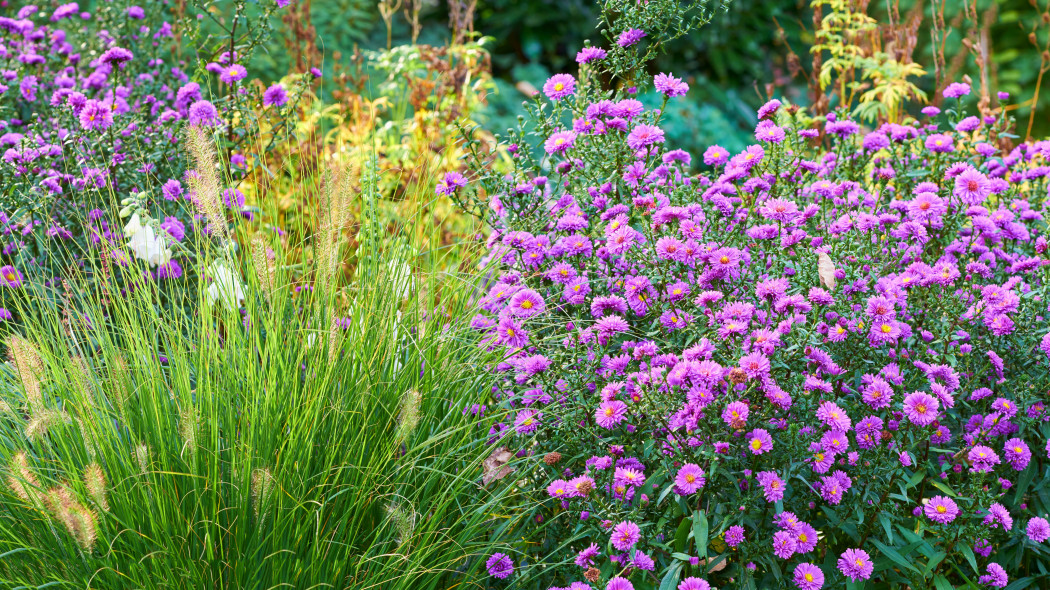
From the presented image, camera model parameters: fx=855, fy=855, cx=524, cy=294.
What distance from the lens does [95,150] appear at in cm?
346

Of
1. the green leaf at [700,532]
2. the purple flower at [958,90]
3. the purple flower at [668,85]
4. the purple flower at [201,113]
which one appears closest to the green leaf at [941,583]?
the green leaf at [700,532]

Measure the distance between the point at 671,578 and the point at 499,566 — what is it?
0.42 metres

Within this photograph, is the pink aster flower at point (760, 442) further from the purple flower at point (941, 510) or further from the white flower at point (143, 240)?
the white flower at point (143, 240)

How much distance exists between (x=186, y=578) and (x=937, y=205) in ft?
7.64

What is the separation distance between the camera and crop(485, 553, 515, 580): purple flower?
6.90 feet

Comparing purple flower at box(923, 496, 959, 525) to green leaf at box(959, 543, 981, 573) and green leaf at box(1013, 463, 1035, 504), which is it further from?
green leaf at box(1013, 463, 1035, 504)

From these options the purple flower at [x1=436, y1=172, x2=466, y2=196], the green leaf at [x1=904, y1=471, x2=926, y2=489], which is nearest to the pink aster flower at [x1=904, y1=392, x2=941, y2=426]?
the green leaf at [x1=904, y1=471, x2=926, y2=489]

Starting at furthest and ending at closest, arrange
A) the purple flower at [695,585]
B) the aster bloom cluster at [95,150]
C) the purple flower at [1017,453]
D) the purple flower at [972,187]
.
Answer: the aster bloom cluster at [95,150], the purple flower at [972,187], the purple flower at [1017,453], the purple flower at [695,585]

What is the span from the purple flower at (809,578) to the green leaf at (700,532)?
24cm

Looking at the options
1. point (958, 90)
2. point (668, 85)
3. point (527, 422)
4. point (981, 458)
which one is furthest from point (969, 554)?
point (958, 90)

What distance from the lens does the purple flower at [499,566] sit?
210cm

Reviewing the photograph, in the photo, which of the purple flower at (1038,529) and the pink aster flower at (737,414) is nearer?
the pink aster flower at (737,414)

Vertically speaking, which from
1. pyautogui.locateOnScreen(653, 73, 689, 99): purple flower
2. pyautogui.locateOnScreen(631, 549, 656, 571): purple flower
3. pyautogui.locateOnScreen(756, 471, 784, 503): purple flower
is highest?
pyautogui.locateOnScreen(653, 73, 689, 99): purple flower

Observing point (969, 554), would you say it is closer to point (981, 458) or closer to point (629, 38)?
point (981, 458)
